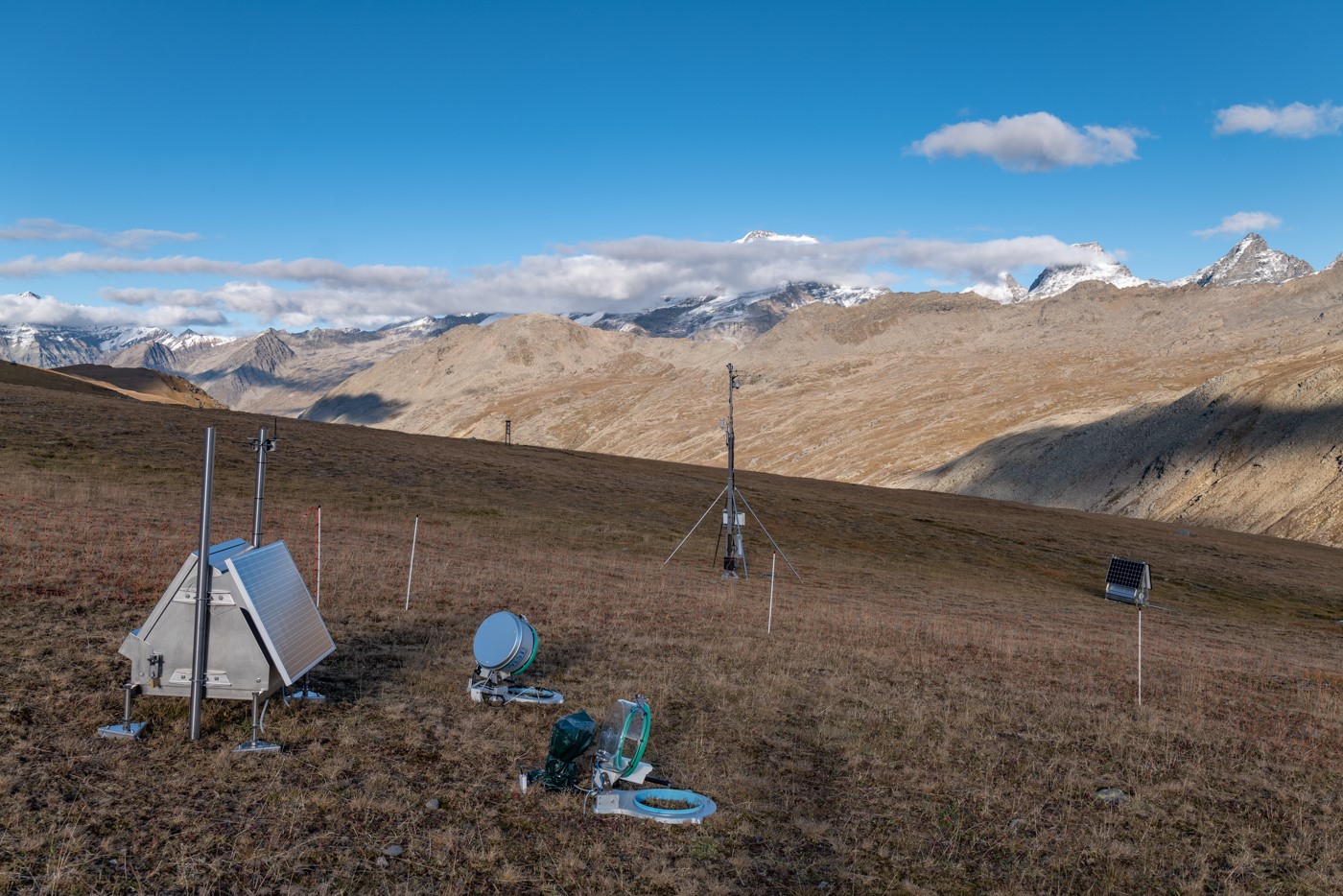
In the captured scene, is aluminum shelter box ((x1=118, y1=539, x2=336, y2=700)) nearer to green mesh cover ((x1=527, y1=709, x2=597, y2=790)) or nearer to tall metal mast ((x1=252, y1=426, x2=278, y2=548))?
tall metal mast ((x1=252, y1=426, x2=278, y2=548))

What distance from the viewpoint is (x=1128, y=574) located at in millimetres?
42125

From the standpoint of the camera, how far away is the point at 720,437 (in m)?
196

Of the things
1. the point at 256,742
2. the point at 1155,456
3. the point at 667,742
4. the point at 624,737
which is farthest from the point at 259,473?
the point at 1155,456

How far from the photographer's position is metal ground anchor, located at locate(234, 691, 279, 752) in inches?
445

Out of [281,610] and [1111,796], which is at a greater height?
[281,610]

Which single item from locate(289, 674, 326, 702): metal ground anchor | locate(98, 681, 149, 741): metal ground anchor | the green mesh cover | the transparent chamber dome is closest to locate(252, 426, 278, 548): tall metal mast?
locate(289, 674, 326, 702): metal ground anchor

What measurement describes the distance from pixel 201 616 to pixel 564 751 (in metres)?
4.92

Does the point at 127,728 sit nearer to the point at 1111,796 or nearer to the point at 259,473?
the point at 259,473

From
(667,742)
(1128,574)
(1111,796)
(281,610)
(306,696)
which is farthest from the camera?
(1128,574)

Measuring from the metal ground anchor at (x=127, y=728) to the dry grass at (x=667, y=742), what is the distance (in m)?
0.23

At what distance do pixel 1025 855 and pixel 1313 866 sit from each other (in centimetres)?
335

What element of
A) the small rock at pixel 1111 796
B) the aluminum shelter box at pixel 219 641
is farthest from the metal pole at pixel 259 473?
the small rock at pixel 1111 796

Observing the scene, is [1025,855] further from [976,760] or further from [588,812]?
[588,812]

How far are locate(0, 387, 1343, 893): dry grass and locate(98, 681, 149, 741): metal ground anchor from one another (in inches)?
8.9
